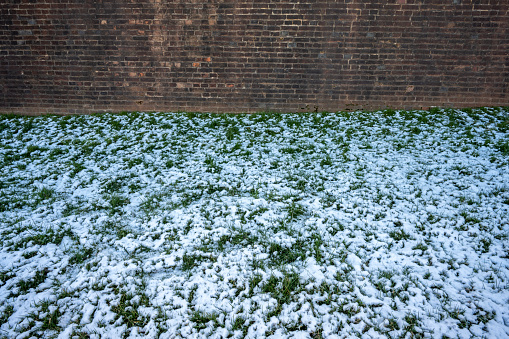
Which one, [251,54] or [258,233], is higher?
[251,54]

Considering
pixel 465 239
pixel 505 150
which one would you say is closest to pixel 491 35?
pixel 505 150

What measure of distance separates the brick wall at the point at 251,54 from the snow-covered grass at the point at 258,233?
3.61 ft

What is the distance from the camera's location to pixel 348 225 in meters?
3.25

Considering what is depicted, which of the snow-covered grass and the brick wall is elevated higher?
the brick wall

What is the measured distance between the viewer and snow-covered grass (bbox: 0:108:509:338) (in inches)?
89.3

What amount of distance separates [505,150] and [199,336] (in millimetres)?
5281

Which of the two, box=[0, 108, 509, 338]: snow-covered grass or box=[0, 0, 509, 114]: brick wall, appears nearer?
box=[0, 108, 509, 338]: snow-covered grass

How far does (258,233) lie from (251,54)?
4.24m

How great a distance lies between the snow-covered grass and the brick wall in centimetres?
110

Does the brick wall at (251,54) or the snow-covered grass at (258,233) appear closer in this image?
the snow-covered grass at (258,233)

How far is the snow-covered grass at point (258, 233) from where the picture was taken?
2.27m

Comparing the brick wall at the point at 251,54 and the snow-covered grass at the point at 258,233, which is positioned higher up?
the brick wall at the point at 251,54

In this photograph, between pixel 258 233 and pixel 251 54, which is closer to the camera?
pixel 258 233

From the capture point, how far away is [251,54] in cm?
606
